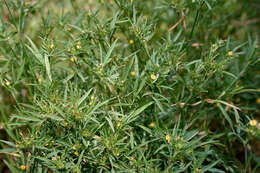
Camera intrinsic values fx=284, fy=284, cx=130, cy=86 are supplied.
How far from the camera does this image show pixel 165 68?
1599 mm

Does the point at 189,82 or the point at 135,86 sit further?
the point at 189,82

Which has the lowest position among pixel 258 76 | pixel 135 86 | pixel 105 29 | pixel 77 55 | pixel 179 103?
pixel 258 76

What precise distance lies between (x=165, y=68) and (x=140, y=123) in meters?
0.36

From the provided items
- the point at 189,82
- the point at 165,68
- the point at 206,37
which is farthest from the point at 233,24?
the point at 165,68

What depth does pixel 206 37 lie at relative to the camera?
2.44m

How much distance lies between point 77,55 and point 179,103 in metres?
0.67

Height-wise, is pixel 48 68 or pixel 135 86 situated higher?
pixel 48 68

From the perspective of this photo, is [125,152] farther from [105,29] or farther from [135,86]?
[105,29]

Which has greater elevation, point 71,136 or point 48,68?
point 48,68

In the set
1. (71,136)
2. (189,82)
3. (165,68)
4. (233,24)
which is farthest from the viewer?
(233,24)

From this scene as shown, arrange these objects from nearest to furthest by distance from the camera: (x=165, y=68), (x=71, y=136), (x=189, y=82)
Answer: (x=71, y=136)
(x=165, y=68)
(x=189, y=82)

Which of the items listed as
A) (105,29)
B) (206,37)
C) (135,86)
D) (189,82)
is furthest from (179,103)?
Result: (206,37)

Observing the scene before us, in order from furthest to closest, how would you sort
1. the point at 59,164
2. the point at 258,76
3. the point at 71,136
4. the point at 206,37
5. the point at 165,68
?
the point at 206,37
the point at 258,76
the point at 165,68
the point at 71,136
the point at 59,164

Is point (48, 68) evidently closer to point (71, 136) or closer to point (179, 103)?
point (71, 136)
